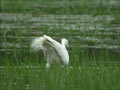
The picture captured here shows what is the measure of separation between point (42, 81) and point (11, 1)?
1887cm

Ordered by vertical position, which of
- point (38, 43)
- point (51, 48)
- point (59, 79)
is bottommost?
point (59, 79)

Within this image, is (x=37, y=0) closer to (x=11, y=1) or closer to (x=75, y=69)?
(x=11, y=1)

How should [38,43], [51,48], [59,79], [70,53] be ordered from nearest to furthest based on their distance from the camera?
[59,79], [38,43], [51,48], [70,53]

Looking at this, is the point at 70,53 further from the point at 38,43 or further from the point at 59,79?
the point at 59,79

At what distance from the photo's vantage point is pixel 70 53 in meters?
10.4

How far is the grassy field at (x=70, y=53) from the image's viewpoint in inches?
233

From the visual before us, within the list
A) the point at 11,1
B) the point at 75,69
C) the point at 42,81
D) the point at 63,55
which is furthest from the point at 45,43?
the point at 11,1

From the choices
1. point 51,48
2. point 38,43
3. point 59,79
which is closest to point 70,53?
point 51,48

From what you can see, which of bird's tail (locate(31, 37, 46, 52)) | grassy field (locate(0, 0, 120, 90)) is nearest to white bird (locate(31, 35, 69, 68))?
bird's tail (locate(31, 37, 46, 52))

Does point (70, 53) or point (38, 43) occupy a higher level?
point (38, 43)

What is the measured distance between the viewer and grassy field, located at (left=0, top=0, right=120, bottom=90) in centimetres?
592

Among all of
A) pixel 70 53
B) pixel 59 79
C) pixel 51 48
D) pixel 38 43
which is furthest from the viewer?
pixel 70 53

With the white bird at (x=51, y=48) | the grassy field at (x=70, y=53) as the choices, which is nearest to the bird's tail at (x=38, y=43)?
the white bird at (x=51, y=48)

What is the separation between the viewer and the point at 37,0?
25125 mm
